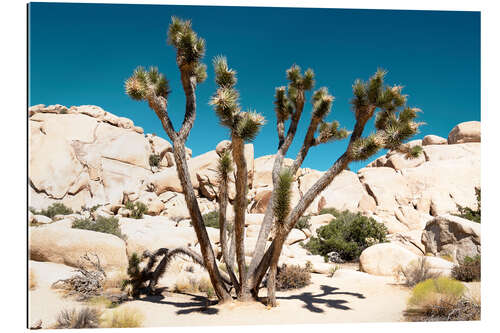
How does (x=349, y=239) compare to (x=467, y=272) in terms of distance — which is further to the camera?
(x=349, y=239)

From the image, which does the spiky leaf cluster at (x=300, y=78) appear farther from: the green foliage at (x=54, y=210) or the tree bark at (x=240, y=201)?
the green foliage at (x=54, y=210)

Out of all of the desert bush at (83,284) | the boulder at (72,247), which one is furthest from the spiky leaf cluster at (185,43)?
the boulder at (72,247)

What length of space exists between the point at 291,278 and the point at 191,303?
8.41 ft

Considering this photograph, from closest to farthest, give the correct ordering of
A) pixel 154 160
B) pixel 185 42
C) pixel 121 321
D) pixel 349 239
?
pixel 121 321
pixel 185 42
pixel 349 239
pixel 154 160

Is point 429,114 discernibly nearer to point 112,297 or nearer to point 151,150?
point 112,297

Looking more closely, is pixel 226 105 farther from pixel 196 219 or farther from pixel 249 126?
pixel 196 219

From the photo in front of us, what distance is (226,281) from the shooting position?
22.6 ft

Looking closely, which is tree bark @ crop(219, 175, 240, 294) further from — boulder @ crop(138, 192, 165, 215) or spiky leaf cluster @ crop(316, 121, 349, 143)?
boulder @ crop(138, 192, 165, 215)

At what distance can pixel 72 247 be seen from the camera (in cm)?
852

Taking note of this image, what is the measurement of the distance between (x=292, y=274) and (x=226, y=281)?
2.23 metres

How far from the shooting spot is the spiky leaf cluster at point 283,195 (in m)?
5.67

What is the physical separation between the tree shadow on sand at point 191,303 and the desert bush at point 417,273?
4.36 m

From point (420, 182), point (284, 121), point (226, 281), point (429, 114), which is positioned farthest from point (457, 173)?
point (226, 281)

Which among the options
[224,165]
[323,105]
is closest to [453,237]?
[323,105]
